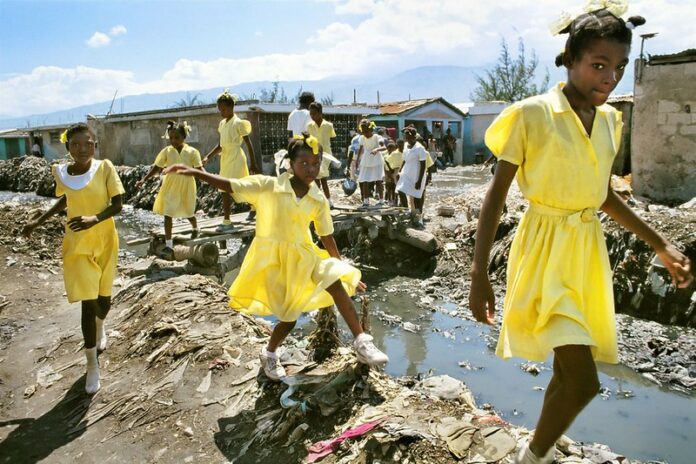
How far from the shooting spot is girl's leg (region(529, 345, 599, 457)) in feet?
5.88

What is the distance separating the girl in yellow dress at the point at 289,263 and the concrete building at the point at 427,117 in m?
20.0

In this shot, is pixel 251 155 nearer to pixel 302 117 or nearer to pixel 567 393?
pixel 302 117

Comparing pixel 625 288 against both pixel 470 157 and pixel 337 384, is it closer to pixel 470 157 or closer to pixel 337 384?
pixel 337 384

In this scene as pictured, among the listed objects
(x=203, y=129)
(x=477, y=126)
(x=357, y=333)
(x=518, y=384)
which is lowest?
(x=518, y=384)

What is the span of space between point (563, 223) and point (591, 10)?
785 mm

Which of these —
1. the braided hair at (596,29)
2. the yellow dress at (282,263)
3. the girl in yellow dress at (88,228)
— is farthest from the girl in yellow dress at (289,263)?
the braided hair at (596,29)

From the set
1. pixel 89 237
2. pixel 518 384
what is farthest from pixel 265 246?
pixel 518 384

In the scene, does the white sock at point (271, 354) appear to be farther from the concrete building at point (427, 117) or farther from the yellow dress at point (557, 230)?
the concrete building at point (427, 117)

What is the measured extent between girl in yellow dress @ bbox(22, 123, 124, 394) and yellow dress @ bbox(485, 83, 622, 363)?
2.97 meters

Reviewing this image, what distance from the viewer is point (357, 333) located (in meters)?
3.33

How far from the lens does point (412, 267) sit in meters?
9.94

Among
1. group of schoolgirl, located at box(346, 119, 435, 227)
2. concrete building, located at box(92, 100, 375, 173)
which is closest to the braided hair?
group of schoolgirl, located at box(346, 119, 435, 227)

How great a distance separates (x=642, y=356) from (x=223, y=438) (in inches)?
186

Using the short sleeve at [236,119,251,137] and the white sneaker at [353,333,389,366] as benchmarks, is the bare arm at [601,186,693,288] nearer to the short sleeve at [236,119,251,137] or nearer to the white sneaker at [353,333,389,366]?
the white sneaker at [353,333,389,366]
